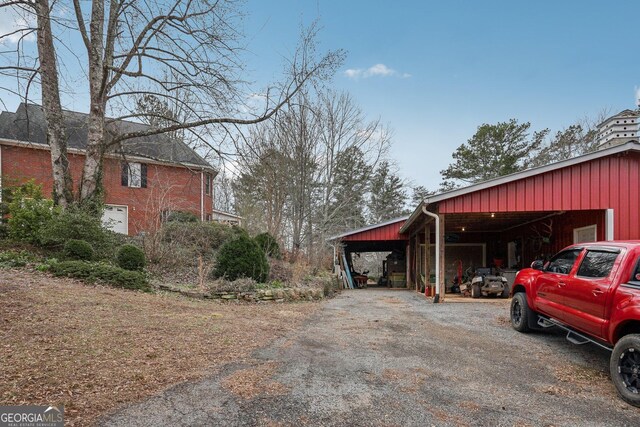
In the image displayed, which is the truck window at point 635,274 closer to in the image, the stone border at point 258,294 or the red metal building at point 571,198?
the red metal building at point 571,198

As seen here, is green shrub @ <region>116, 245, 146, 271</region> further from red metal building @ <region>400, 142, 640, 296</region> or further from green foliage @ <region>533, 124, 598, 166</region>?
green foliage @ <region>533, 124, 598, 166</region>

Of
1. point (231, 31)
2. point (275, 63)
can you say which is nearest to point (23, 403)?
point (231, 31)

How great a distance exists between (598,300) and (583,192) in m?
6.91

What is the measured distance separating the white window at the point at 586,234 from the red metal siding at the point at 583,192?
691 mm

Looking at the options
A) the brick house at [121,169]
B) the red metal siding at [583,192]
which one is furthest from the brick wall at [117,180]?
the red metal siding at [583,192]

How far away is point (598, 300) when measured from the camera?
13.5 ft

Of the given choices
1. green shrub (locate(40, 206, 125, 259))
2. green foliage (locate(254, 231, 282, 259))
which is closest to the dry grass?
green shrub (locate(40, 206, 125, 259))

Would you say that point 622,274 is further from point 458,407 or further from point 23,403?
point 23,403

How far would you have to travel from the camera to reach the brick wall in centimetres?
1688

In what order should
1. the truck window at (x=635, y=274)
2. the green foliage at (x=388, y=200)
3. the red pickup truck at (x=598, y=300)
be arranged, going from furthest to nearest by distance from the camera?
the green foliage at (x=388, y=200), the truck window at (x=635, y=274), the red pickup truck at (x=598, y=300)

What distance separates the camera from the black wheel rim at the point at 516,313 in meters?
6.33

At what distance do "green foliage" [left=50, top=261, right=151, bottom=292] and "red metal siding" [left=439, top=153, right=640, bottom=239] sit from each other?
347 inches

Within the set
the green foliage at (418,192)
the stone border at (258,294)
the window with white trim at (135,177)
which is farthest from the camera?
the green foliage at (418,192)

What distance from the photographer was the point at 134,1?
9.12 meters
